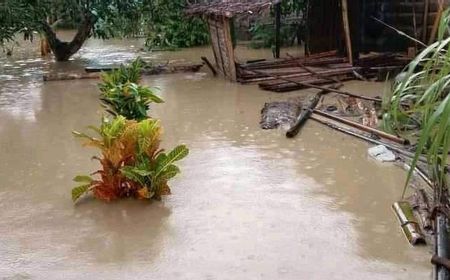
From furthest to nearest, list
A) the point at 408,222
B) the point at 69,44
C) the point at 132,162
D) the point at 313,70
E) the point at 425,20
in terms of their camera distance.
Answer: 1. the point at 69,44
2. the point at 425,20
3. the point at 313,70
4. the point at 132,162
5. the point at 408,222

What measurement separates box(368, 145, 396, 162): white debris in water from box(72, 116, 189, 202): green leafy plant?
5.78 feet

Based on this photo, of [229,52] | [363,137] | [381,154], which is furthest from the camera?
[229,52]

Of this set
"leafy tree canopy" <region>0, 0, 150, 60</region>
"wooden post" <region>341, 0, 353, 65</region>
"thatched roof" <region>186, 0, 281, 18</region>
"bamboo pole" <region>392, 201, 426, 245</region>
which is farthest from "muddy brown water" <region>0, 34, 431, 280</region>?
"wooden post" <region>341, 0, 353, 65</region>

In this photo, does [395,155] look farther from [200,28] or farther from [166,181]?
[200,28]

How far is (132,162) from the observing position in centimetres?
436

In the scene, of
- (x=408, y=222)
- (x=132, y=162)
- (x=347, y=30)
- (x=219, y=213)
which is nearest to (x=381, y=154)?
(x=408, y=222)

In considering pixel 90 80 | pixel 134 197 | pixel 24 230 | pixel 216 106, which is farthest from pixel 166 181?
pixel 90 80

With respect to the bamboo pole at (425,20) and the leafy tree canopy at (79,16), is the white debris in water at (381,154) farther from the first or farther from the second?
the leafy tree canopy at (79,16)

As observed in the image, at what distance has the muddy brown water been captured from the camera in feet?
11.0

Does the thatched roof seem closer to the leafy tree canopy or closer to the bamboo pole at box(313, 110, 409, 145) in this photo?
the bamboo pole at box(313, 110, 409, 145)

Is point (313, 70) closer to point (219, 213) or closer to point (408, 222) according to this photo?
point (219, 213)

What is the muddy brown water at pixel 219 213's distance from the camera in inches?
132

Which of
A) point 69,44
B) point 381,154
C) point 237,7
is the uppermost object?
point 237,7

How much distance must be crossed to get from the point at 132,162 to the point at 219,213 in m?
0.75
